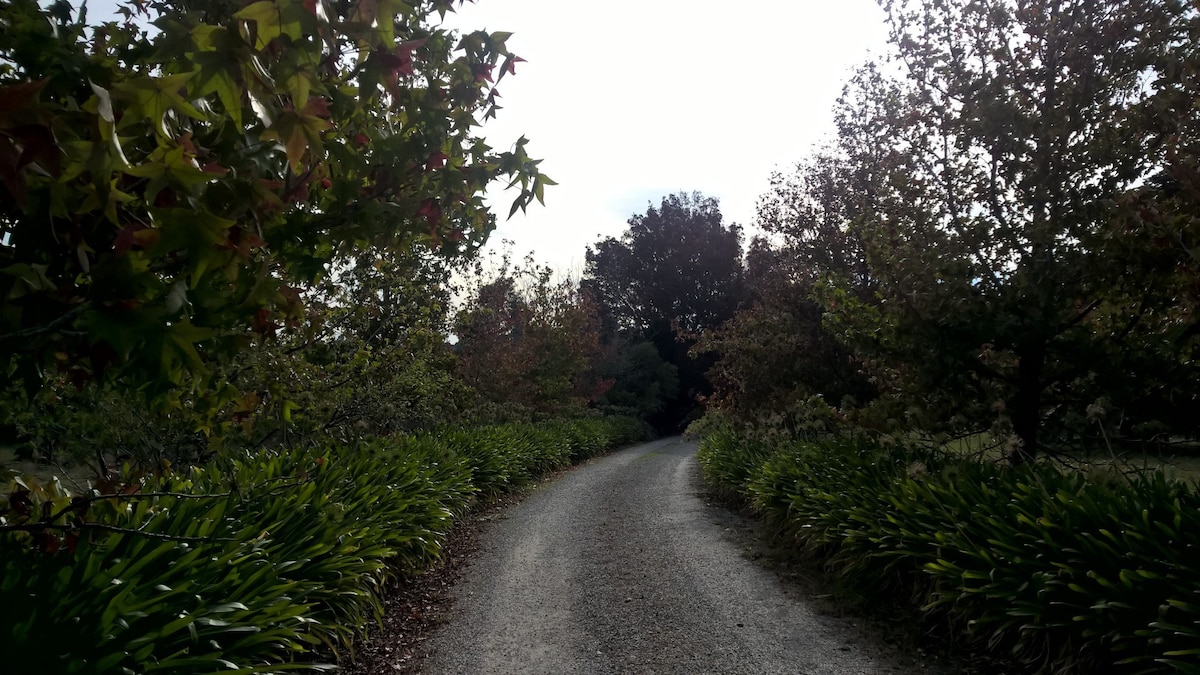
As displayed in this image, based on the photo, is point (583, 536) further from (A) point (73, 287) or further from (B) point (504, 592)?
(A) point (73, 287)

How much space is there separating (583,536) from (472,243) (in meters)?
6.15

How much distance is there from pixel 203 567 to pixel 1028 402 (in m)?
6.90

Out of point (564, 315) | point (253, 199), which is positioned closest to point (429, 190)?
point (253, 199)

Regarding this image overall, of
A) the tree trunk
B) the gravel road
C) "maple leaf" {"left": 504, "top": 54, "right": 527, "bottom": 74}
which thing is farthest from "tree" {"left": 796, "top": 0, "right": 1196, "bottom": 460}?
"maple leaf" {"left": 504, "top": 54, "right": 527, "bottom": 74}

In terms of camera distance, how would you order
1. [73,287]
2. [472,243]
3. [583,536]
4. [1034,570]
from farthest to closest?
[583,536] → [1034,570] → [472,243] → [73,287]

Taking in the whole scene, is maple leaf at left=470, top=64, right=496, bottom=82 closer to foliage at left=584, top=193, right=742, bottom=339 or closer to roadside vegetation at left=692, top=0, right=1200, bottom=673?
roadside vegetation at left=692, top=0, right=1200, bottom=673

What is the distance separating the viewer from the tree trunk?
6531mm

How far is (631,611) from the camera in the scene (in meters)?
5.69

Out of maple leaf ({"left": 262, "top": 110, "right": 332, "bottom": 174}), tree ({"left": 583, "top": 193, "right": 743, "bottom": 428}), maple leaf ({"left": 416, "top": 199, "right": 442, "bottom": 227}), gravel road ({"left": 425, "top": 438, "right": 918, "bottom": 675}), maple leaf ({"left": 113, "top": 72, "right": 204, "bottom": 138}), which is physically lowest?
gravel road ({"left": 425, "top": 438, "right": 918, "bottom": 675})

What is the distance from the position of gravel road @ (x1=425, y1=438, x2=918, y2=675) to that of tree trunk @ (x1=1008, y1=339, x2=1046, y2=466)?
2.77 meters

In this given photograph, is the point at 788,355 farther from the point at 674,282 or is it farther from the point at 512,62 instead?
the point at 674,282

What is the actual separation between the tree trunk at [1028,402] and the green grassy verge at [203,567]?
597 cm

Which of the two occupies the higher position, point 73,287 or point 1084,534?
point 73,287

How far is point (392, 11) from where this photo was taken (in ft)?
6.00
